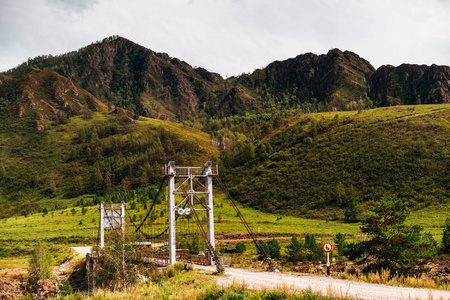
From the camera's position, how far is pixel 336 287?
1473 cm

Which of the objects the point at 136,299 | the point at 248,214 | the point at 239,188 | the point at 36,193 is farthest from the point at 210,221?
the point at 36,193

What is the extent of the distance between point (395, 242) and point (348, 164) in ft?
248

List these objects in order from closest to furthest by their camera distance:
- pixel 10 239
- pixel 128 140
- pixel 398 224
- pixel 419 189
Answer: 1. pixel 398 224
2. pixel 10 239
3. pixel 419 189
4. pixel 128 140

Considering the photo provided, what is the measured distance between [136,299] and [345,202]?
68581mm

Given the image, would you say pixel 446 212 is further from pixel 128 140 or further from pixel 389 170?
pixel 128 140

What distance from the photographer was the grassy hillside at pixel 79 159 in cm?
12556

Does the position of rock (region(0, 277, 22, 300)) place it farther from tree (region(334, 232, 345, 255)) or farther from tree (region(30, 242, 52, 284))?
tree (region(334, 232, 345, 255))

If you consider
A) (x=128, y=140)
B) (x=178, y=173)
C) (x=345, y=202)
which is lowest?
(x=345, y=202)

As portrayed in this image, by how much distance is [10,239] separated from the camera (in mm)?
58781

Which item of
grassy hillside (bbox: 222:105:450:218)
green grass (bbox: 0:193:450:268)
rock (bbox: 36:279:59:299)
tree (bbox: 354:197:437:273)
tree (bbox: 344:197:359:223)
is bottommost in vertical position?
rock (bbox: 36:279:59:299)

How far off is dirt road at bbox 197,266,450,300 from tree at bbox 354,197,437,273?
5.12 meters

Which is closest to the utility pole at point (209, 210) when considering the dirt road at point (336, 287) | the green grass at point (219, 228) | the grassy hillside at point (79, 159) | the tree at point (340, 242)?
the dirt road at point (336, 287)

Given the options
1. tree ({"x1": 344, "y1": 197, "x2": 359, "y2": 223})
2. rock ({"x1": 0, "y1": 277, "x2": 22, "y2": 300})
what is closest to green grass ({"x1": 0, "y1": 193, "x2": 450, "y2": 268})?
tree ({"x1": 344, "y1": 197, "x2": 359, "y2": 223})

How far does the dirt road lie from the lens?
12.6m
